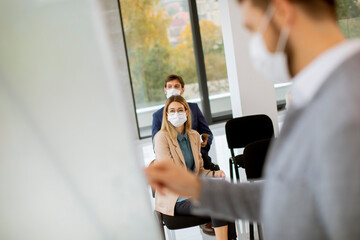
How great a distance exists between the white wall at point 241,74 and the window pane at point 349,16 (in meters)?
3.08

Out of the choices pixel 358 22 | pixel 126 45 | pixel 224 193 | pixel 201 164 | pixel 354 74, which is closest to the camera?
pixel 354 74

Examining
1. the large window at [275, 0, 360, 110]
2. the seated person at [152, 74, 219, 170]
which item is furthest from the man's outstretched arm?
the large window at [275, 0, 360, 110]

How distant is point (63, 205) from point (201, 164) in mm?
2078

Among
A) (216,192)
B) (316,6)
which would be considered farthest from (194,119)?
(316,6)

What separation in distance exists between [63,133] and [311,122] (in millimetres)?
495

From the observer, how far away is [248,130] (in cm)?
367

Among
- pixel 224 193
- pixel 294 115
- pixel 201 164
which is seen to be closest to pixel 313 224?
pixel 294 115

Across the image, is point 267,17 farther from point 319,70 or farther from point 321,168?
point 321,168

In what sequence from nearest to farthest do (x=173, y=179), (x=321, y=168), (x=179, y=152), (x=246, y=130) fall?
1. (x=321, y=168)
2. (x=173, y=179)
3. (x=179, y=152)
4. (x=246, y=130)

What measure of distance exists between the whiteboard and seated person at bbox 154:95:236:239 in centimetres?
167

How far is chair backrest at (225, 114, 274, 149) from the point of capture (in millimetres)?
3652

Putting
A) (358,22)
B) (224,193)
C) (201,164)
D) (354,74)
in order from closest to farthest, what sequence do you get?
(354,74), (224,193), (201,164), (358,22)

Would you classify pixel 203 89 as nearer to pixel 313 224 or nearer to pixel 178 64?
pixel 178 64

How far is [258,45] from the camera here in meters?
0.92
